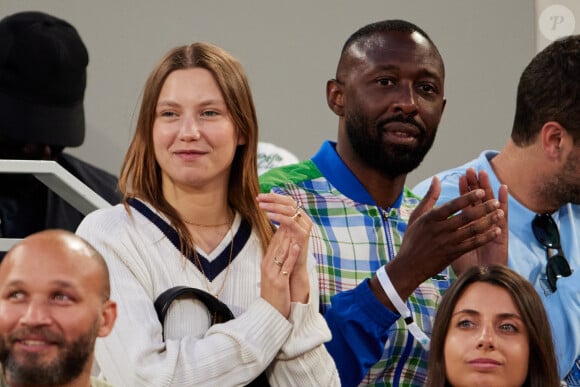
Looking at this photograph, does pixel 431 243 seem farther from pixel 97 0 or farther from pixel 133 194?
pixel 97 0

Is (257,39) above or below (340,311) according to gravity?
above

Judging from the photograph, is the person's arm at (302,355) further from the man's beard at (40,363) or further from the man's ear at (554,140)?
the man's ear at (554,140)

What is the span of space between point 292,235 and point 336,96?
2.19ft

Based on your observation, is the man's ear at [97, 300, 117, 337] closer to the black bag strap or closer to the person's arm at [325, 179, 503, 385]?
the black bag strap

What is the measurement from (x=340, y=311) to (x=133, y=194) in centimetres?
44

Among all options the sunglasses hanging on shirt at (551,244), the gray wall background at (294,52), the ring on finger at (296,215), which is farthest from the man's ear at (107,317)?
the gray wall background at (294,52)

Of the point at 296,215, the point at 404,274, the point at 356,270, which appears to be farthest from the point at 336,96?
the point at 296,215

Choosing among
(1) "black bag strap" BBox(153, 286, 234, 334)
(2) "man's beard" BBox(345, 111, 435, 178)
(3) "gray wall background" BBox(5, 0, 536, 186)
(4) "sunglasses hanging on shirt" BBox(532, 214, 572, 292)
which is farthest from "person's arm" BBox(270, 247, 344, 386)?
(3) "gray wall background" BBox(5, 0, 536, 186)

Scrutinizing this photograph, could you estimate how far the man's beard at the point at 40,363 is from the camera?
1.87 metres

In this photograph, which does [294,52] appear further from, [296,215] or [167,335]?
[167,335]

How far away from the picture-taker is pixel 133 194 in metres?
2.31

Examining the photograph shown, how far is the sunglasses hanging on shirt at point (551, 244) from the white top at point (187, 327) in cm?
75

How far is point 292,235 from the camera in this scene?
2225mm

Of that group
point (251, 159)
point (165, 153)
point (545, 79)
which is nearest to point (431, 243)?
point (251, 159)
